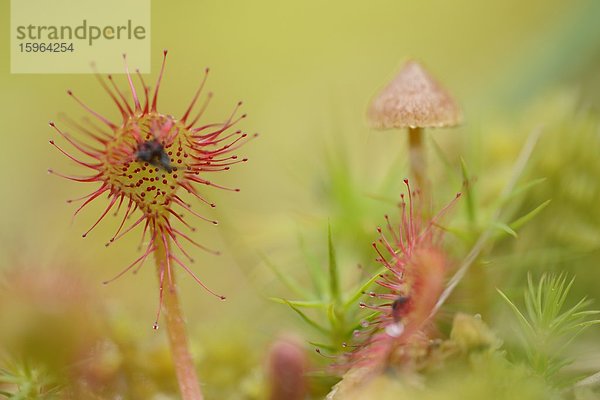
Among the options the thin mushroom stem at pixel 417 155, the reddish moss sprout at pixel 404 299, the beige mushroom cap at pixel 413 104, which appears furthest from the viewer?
the thin mushroom stem at pixel 417 155

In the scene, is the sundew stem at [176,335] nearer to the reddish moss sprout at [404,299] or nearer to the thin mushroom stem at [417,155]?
the reddish moss sprout at [404,299]

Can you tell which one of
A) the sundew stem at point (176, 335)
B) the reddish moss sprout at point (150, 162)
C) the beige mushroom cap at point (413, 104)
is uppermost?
the beige mushroom cap at point (413, 104)

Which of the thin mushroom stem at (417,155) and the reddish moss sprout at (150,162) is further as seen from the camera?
the thin mushroom stem at (417,155)

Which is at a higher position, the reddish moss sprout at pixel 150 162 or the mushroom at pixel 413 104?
the mushroom at pixel 413 104

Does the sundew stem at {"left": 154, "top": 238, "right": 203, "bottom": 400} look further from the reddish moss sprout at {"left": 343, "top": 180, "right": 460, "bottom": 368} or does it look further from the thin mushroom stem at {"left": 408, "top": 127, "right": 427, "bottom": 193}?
the thin mushroom stem at {"left": 408, "top": 127, "right": 427, "bottom": 193}

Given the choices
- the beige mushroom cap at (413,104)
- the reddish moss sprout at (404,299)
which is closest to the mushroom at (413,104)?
the beige mushroom cap at (413,104)

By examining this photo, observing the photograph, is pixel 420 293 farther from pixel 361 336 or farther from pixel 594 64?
pixel 594 64

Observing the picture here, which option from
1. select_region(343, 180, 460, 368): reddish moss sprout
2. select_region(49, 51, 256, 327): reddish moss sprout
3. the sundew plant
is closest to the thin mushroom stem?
the sundew plant

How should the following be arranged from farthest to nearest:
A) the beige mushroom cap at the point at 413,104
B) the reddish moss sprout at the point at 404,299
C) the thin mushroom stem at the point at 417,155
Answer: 1. the thin mushroom stem at the point at 417,155
2. the beige mushroom cap at the point at 413,104
3. the reddish moss sprout at the point at 404,299

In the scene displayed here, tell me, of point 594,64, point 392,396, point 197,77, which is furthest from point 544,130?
point 197,77
